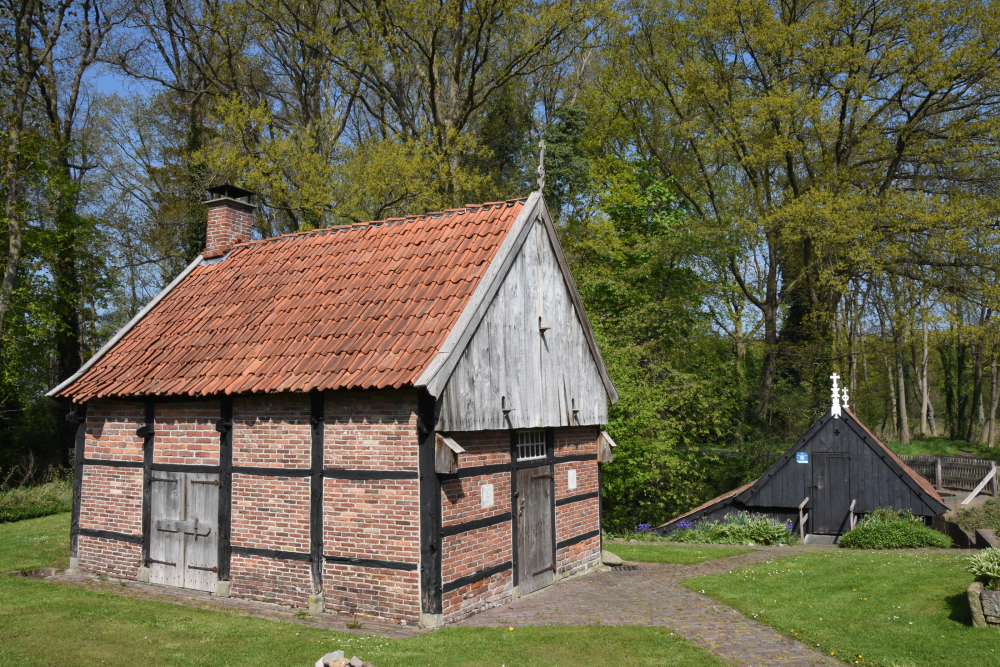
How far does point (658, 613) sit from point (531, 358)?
13.9ft

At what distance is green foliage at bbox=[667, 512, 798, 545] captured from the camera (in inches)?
712

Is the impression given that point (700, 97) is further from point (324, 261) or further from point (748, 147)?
point (324, 261)

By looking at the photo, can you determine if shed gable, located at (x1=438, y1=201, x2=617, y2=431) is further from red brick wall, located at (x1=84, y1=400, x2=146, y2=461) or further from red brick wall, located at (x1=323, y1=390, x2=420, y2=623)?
red brick wall, located at (x1=84, y1=400, x2=146, y2=461)

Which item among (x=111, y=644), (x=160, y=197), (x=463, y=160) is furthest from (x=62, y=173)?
(x=111, y=644)

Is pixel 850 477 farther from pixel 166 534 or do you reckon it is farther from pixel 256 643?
pixel 166 534

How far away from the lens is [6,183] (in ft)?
76.9

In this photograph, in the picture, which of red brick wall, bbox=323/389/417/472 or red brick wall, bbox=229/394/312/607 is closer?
red brick wall, bbox=323/389/417/472

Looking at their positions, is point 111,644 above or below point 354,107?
below

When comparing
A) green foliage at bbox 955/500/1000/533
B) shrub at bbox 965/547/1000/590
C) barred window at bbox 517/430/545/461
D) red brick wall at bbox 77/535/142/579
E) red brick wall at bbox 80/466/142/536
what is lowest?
green foliage at bbox 955/500/1000/533

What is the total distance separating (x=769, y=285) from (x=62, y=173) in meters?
25.6

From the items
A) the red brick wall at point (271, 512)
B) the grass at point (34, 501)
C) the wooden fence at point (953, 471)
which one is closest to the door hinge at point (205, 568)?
the red brick wall at point (271, 512)

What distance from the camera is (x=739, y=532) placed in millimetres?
18359

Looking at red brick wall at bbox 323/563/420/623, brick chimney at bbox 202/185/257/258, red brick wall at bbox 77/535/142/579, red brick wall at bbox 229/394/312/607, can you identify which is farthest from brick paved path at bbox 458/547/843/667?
brick chimney at bbox 202/185/257/258

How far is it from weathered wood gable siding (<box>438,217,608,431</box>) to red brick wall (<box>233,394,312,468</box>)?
2381 mm
